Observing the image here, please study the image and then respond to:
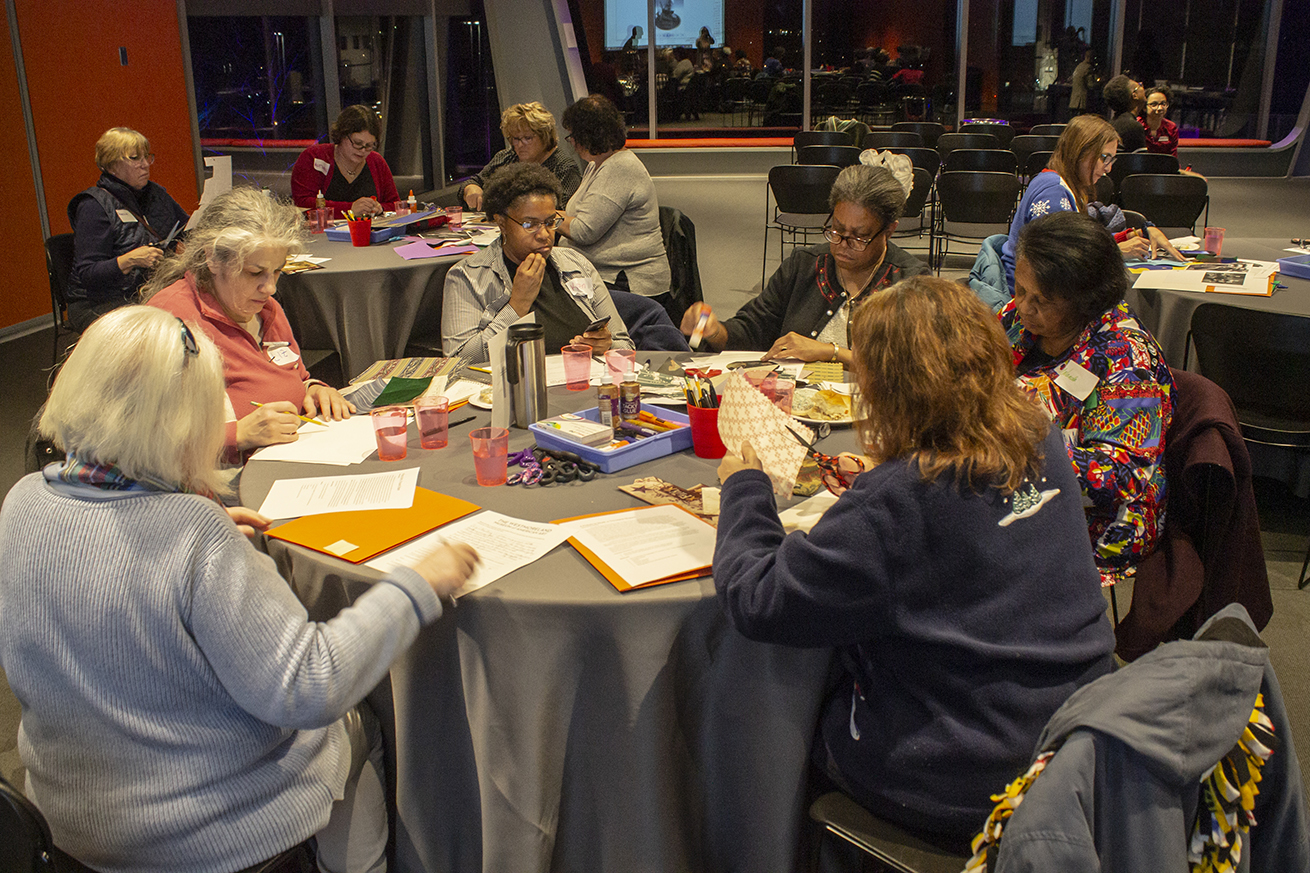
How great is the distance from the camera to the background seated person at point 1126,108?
316 inches

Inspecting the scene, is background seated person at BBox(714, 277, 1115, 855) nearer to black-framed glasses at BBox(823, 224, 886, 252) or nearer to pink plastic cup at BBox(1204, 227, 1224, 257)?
black-framed glasses at BBox(823, 224, 886, 252)

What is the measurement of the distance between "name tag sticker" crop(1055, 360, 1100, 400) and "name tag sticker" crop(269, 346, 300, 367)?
81.6 inches

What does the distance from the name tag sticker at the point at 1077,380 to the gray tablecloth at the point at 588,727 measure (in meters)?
1.03

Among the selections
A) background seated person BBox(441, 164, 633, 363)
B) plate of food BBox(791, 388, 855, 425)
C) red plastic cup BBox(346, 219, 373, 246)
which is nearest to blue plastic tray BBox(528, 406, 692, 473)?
plate of food BBox(791, 388, 855, 425)

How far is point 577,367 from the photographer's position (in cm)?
266

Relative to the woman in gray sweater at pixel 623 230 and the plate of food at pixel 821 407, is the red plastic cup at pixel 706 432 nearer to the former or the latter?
the plate of food at pixel 821 407

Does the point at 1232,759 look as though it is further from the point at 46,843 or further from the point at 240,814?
the point at 46,843

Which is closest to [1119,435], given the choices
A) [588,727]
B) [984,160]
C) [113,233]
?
[588,727]

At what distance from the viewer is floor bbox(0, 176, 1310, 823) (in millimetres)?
2830

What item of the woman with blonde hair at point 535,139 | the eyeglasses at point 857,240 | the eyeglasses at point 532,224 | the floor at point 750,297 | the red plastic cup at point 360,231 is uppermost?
the woman with blonde hair at point 535,139

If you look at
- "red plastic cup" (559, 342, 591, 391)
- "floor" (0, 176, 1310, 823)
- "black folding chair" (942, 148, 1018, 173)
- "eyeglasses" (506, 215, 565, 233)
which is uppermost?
"black folding chair" (942, 148, 1018, 173)

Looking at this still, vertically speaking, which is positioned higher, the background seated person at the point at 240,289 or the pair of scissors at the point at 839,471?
the background seated person at the point at 240,289

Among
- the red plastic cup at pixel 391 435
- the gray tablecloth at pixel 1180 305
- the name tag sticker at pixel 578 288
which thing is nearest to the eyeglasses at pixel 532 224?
the name tag sticker at pixel 578 288

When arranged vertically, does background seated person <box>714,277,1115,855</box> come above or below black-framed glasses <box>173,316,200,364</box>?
below
